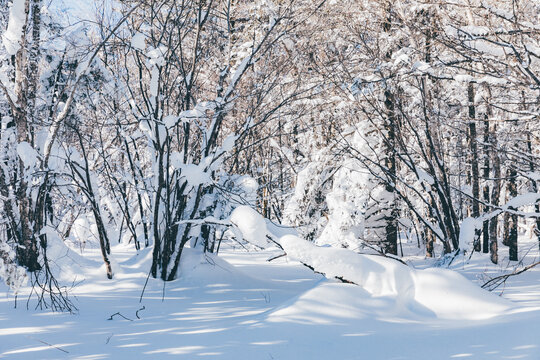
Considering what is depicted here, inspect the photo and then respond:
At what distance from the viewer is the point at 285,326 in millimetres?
3779

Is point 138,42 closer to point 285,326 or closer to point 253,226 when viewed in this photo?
point 253,226

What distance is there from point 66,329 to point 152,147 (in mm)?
2978

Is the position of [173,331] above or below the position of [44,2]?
below

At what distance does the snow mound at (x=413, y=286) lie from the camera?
13.4ft

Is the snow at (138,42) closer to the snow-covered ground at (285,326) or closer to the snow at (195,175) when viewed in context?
the snow at (195,175)

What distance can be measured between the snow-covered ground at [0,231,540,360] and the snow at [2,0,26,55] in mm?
3725

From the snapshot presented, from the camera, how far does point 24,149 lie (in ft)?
19.7

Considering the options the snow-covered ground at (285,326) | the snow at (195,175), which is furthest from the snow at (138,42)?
the snow-covered ground at (285,326)

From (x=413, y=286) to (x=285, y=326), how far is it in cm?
142

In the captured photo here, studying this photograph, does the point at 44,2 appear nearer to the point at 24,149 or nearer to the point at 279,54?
the point at 24,149

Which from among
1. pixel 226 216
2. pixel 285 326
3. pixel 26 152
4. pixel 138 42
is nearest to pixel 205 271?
pixel 226 216

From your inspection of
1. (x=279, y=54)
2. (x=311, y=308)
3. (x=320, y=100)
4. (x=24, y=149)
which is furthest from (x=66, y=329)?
(x=320, y=100)

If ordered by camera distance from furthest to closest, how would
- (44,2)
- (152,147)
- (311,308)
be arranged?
(44,2)
(152,147)
(311,308)

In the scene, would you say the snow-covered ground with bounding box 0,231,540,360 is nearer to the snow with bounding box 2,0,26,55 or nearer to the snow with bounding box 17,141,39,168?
the snow with bounding box 17,141,39,168
